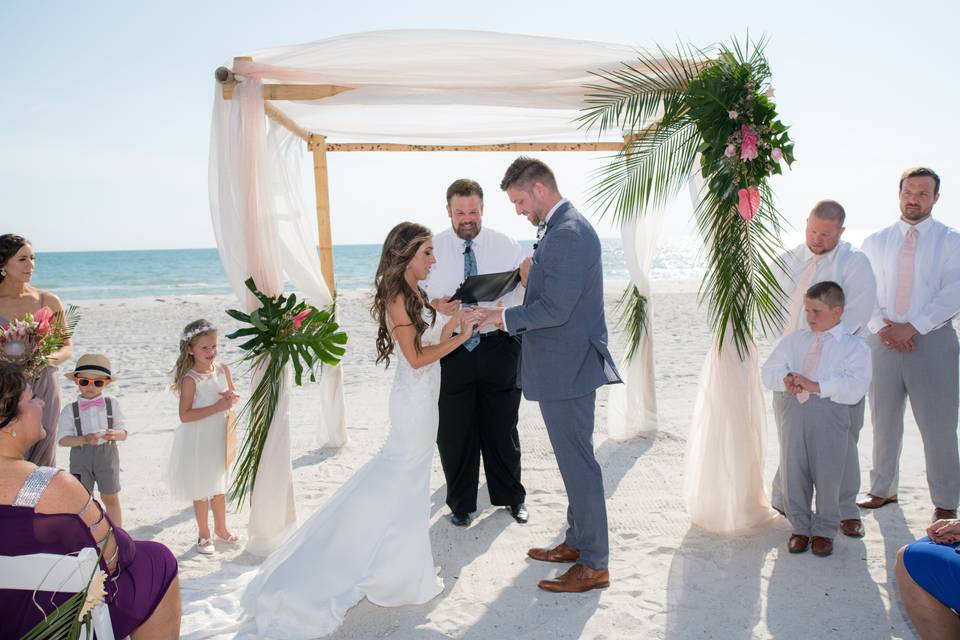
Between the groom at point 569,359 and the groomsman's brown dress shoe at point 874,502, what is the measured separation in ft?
6.90

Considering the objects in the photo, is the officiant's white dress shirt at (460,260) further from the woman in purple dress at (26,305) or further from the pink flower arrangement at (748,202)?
the woman in purple dress at (26,305)

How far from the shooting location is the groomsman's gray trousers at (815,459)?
13.0 ft

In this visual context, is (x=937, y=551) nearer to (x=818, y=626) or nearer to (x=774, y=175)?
(x=818, y=626)

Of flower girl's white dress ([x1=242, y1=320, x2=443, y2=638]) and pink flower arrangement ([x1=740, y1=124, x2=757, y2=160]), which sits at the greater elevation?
pink flower arrangement ([x1=740, y1=124, x2=757, y2=160])

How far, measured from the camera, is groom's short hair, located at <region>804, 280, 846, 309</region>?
3930 mm

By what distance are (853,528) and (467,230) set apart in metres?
3.05

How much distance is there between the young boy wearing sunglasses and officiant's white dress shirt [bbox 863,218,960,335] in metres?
4.65

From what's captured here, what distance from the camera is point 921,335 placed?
446 cm

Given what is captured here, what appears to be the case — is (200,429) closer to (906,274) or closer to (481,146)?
(481,146)

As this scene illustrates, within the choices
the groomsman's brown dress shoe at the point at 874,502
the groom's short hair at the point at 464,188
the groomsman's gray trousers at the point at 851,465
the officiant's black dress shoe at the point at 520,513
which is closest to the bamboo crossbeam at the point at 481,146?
the groom's short hair at the point at 464,188

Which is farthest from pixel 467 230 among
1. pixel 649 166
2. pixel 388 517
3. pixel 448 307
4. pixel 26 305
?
pixel 26 305

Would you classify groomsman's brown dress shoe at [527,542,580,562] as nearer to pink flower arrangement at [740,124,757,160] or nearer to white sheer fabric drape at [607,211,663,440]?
pink flower arrangement at [740,124,757,160]

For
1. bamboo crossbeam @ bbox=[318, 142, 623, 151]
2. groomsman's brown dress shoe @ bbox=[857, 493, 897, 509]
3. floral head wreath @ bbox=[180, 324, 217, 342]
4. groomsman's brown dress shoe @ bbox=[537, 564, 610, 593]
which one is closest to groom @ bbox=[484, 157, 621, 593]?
groomsman's brown dress shoe @ bbox=[537, 564, 610, 593]

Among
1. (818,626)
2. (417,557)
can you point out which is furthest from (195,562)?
(818,626)
